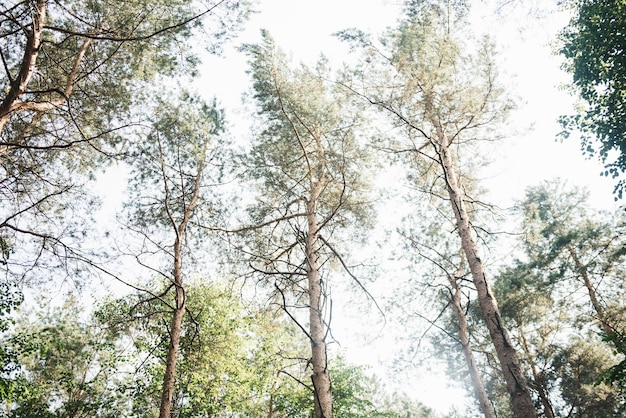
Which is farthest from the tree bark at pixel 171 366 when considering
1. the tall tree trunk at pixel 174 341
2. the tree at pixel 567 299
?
A: the tree at pixel 567 299

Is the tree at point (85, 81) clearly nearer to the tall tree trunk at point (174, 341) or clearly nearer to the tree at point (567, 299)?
the tall tree trunk at point (174, 341)

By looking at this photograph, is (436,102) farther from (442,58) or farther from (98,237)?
(98,237)

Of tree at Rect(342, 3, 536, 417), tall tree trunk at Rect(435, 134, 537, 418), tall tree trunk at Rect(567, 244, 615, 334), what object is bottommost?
tall tree trunk at Rect(435, 134, 537, 418)

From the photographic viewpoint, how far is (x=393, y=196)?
9000 millimetres

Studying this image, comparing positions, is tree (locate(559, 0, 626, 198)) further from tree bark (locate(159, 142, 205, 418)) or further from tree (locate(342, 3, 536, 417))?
tree bark (locate(159, 142, 205, 418))

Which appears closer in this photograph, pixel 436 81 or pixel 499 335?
pixel 499 335

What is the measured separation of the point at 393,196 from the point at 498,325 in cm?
527

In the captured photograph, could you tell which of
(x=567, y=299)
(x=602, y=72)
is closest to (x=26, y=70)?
(x=602, y=72)

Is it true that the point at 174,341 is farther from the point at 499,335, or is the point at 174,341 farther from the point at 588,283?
the point at 588,283

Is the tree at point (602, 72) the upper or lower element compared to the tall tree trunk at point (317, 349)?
upper

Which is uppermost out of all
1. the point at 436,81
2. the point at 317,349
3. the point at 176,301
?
the point at 436,81

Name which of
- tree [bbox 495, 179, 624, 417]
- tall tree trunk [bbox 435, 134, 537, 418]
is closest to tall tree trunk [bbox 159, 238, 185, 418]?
tall tree trunk [bbox 435, 134, 537, 418]

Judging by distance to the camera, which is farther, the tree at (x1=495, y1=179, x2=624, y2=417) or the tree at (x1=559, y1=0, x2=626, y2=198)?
the tree at (x1=495, y1=179, x2=624, y2=417)

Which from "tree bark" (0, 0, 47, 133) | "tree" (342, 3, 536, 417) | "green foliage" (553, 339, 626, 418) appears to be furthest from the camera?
"green foliage" (553, 339, 626, 418)
